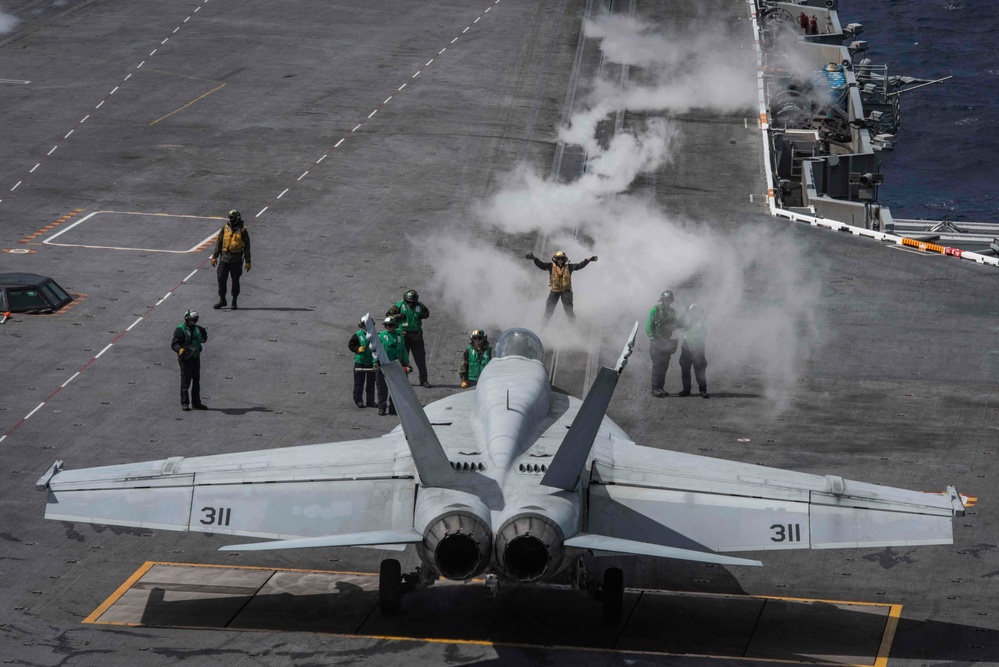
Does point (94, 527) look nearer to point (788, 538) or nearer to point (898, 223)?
point (788, 538)

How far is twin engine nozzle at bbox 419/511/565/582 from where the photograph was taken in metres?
17.1

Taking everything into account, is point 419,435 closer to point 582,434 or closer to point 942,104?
point 582,434

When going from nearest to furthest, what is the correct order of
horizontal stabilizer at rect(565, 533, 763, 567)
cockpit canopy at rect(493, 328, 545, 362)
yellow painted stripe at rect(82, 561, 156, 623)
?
1. horizontal stabilizer at rect(565, 533, 763, 567)
2. yellow painted stripe at rect(82, 561, 156, 623)
3. cockpit canopy at rect(493, 328, 545, 362)

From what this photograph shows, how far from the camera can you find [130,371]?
30.0m

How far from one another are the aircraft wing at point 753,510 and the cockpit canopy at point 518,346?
3.95 metres

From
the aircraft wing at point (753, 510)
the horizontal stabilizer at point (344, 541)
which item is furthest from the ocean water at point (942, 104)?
the horizontal stabilizer at point (344, 541)

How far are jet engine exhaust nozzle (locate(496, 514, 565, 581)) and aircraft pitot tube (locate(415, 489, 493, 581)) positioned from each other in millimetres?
205

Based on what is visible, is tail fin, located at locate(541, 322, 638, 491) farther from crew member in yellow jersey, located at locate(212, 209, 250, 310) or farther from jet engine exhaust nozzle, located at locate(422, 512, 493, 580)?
crew member in yellow jersey, located at locate(212, 209, 250, 310)

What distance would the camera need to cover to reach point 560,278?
3161cm

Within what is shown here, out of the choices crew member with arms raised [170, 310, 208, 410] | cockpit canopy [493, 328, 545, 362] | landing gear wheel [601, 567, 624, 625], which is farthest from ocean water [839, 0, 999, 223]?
landing gear wheel [601, 567, 624, 625]

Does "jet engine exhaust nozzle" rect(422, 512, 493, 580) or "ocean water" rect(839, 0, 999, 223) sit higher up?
"jet engine exhaust nozzle" rect(422, 512, 493, 580)

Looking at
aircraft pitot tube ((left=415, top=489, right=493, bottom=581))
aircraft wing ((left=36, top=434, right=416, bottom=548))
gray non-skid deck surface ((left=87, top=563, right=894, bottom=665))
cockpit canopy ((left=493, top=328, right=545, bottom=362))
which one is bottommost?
gray non-skid deck surface ((left=87, top=563, right=894, bottom=665))

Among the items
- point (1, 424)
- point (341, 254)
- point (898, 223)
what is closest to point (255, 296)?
point (341, 254)

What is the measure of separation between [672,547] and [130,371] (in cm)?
1563
